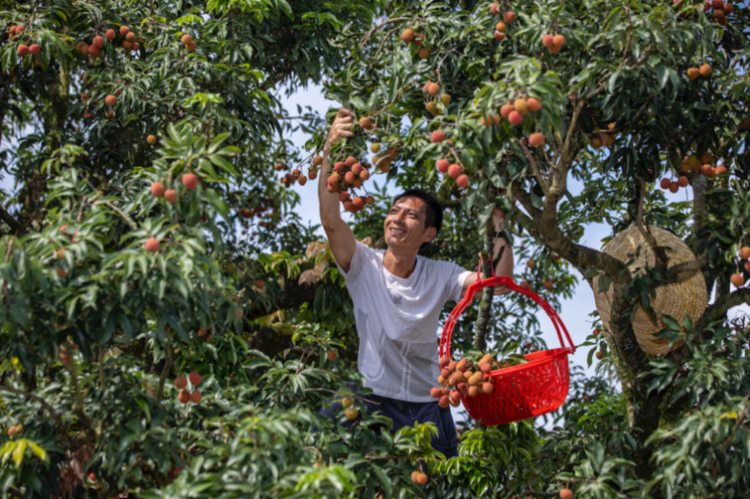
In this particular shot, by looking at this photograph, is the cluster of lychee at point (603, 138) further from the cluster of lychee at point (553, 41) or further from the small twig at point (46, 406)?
the small twig at point (46, 406)

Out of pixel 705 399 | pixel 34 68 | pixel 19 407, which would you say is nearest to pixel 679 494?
pixel 705 399

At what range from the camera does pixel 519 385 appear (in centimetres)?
370

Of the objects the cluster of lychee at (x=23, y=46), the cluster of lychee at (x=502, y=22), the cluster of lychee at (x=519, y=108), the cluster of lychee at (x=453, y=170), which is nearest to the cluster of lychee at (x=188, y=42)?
the cluster of lychee at (x=23, y=46)

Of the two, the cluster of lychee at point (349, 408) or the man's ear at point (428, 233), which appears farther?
the man's ear at point (428, 233)

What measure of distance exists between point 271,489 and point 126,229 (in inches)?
42.2

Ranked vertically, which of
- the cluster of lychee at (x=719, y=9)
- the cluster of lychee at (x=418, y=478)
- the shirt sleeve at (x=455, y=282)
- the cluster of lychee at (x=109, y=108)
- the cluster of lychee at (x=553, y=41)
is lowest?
the cluster of lychee at (x=418, y=478)

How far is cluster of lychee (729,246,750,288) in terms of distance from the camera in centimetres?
346

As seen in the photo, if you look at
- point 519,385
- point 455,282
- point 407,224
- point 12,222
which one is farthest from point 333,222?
point 12,222

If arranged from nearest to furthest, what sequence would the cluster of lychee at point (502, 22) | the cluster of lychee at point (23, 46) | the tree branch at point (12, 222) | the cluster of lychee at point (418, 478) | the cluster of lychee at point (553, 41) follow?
the cluster of lychee at point (553, 41)
the cluster of lychee at point (418, 478)
the cluster of lychee at point (502, 22)
the cluster of lychee at point (23, 46)
the tree branch at point (12, 222)

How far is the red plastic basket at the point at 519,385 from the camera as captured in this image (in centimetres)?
369

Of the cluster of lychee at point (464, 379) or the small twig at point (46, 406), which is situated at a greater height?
the small twig at point (46, 406)

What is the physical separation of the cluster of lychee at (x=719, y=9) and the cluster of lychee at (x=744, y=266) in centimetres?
92

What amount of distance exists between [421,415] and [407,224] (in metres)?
0.74

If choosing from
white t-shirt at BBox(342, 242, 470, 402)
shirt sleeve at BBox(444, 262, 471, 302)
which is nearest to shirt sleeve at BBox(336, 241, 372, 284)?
white t-shirt at BBox(342, 242, 470, 402)
